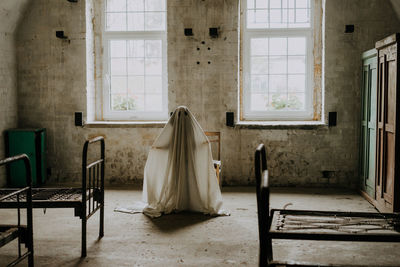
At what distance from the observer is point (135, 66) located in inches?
261

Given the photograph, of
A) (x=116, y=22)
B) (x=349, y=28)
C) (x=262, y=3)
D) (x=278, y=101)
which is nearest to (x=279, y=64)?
(x=278, y=101)

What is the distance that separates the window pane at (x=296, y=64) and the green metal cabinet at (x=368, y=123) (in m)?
0.86

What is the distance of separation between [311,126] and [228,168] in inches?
52.3

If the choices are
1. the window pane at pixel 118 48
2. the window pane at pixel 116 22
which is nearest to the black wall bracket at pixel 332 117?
the window pane at pixel 118 48

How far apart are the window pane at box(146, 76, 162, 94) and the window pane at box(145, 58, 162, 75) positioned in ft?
0.25

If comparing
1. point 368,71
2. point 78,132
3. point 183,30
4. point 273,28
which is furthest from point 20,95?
point 368,71

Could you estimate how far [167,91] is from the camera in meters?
6.50

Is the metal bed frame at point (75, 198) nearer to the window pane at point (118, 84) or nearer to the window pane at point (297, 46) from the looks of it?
the window pane at point (118, 84)

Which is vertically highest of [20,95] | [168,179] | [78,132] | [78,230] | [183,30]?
[183,30]

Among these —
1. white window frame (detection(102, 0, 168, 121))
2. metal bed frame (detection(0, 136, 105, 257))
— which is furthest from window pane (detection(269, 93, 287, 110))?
metal bed frame (detection(0, 136, 105, 257))

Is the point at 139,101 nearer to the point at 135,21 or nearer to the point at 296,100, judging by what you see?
the point at 135,21

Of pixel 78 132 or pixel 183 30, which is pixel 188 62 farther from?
pixel 78 132

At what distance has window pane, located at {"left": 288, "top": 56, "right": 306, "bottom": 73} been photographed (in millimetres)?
6371

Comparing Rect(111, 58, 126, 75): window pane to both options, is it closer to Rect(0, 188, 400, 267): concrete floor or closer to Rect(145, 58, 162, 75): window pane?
Rect(145, 58, 162, 75): window pane
